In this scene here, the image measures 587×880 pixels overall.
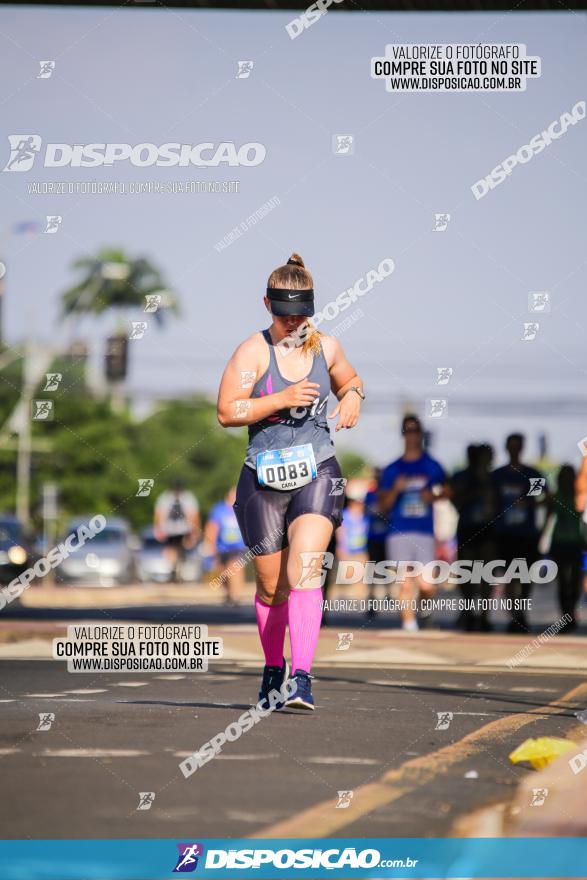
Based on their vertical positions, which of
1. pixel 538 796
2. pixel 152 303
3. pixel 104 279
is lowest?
pixel 538 796

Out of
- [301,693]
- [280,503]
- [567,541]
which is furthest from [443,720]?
[567,541]

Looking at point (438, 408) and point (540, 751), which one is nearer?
point (540, 751)

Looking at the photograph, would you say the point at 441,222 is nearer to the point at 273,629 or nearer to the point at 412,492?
the point at 273,629

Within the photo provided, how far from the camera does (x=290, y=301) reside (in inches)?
261

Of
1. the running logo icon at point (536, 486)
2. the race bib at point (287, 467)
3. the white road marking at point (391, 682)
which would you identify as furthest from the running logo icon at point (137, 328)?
the running logo icon at point (536, 486)

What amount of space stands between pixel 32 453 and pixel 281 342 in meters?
53.0

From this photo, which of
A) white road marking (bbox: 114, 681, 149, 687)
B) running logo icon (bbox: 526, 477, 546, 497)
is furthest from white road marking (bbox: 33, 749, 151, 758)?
running logo icon (bbox: 526, 477, 546, 497)

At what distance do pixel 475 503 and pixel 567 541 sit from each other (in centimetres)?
113

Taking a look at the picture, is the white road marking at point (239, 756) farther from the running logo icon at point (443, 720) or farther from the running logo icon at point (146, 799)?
the running logo icon at point (443, 720)

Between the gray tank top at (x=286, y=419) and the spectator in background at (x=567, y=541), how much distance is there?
334 inches

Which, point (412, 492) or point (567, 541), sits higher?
point (412, 492)

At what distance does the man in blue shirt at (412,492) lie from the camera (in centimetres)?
1446

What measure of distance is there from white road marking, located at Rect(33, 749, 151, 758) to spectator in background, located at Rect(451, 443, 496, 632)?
8.89 meters

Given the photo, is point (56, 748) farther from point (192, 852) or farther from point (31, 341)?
point (31, 341)
